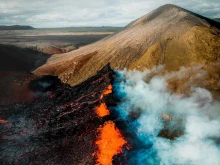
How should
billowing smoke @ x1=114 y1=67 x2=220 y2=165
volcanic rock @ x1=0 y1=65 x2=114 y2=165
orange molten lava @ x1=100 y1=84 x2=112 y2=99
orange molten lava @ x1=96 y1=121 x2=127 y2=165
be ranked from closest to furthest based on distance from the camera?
billowing smoke @ x1=114 y1=67 x2=220 y2=165 < orange molten lava @ x1=96 y1=121 x2=127 y2=165 < volcanic rock @ x1=0 y1=65 x2=114 y2=165 < orange molten lava @ x1=100 y1=84 x2=112 y2=99

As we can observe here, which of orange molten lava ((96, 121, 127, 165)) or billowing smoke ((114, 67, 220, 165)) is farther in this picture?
orange molten lava ((96, 121, 127, 165))

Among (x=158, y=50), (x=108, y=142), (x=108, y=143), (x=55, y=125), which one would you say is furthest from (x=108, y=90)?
(x=158, y=50)

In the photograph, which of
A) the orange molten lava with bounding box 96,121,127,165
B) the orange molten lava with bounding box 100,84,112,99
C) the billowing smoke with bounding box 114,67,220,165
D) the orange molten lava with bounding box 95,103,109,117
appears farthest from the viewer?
the orange molten lava with bounding box 100,84,112,99

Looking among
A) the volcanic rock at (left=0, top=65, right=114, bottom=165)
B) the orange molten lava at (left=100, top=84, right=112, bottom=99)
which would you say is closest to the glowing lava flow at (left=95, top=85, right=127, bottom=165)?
the volcanic rock at (left=0, top=65, right=114, bottom=165)

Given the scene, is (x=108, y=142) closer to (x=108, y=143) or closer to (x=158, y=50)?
(x=108, y=143)

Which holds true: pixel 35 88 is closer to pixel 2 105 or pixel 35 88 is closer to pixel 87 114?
pixel 2 105

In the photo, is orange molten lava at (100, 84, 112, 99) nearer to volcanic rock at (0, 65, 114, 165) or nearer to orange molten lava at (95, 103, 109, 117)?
volcanic rock at (0, 65, 114, 165)

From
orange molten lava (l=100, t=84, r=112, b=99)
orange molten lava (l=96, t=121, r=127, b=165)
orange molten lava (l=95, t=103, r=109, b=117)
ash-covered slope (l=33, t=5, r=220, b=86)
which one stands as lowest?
orange molten lava (l=96, t=121, r=127, b=165)
